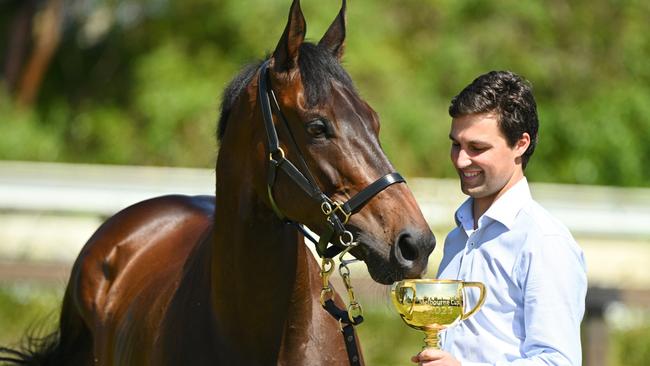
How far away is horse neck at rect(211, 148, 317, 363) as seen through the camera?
3.65 m

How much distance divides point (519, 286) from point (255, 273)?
1.01 metres

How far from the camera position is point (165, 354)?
3.85 metres

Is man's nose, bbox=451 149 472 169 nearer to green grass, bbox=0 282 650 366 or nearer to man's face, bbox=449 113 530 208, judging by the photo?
man's face, bbox=449 113 530 208

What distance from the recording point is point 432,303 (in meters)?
2.90

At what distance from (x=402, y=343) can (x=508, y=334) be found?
463 centimetres

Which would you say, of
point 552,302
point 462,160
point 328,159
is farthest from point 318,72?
point 552,302

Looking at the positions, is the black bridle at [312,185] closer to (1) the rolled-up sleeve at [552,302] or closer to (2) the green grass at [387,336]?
(1) the rolled-up sleeve at [552,302]

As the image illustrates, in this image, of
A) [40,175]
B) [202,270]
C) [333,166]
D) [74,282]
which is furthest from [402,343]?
[40,175]

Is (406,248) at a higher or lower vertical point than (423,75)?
lower

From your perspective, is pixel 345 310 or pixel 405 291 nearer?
pixel 405 291

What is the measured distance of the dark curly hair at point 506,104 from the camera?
3.09 meters

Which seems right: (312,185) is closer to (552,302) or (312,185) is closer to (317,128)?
(317,128)

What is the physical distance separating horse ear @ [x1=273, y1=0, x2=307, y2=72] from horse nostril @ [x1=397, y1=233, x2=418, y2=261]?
74cm

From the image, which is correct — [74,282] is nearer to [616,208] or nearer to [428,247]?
[428,247]
